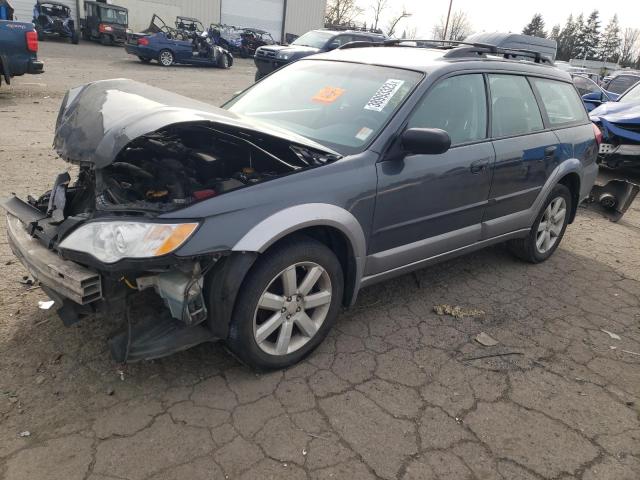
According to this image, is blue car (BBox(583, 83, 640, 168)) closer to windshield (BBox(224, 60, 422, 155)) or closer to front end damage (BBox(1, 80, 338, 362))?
windshield (BBox(224, 60, 422, 155))

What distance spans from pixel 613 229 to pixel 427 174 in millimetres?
4252

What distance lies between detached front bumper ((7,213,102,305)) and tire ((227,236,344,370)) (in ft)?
2.25

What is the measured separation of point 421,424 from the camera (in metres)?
2.58

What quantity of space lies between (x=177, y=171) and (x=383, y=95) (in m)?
1.42

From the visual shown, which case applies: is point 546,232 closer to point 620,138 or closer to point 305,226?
point 305,226

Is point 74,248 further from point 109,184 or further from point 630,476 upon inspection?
point 630,476

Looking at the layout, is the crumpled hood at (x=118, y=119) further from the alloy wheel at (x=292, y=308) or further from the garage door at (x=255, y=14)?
the garage door at (x=255, y=14)

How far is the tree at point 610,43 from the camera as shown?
259ft

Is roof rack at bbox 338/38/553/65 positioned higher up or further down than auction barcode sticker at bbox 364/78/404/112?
higher up

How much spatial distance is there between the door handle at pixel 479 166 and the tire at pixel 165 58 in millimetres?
19845

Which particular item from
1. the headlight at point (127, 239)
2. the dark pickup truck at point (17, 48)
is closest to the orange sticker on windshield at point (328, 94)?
the headlight at point (127, 239)

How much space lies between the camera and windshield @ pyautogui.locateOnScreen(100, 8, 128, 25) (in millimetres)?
27703

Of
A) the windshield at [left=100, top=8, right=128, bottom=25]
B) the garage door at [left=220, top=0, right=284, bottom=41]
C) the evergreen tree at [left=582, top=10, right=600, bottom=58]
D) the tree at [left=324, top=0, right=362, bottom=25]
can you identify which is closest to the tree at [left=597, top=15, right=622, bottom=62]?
the evergreen tree at [left=582, top=10, right=600, bottom=58]

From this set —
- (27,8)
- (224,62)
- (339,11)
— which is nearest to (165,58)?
(224,62)
